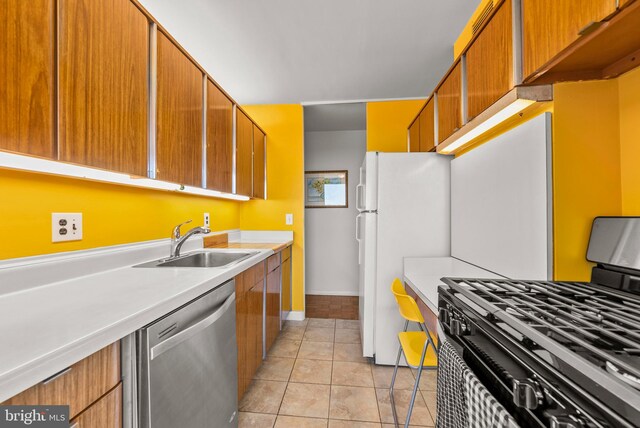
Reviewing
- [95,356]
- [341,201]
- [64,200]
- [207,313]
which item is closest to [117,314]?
[95,356]

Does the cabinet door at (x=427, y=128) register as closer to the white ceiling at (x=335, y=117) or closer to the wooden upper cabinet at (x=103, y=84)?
the white ceiling at (x=335, y=117)

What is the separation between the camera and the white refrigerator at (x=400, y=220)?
7.12 feet

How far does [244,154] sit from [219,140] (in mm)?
518

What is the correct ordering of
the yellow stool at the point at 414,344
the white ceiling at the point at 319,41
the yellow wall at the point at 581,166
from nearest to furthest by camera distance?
the yellow wall at the point at 581,166 < the yellow stool at the point at 414,344 < the white ceiling at the point at 319,41

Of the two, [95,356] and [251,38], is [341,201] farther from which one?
[95,356]

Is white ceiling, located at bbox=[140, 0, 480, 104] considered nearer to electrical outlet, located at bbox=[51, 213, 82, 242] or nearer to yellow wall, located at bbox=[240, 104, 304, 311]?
yellow wall, located at bbox=[240, 104, 304, 311]

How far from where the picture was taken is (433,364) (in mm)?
1441

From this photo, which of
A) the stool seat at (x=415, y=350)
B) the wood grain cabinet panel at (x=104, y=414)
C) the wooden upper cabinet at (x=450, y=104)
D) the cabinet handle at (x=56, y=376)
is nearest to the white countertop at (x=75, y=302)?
the cabinet handle at (x=56, y=376)

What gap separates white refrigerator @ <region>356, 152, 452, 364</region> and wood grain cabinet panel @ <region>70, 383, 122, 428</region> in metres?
1.78

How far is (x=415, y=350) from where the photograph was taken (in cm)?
151

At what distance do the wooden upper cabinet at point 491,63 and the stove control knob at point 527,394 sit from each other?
1.13 m

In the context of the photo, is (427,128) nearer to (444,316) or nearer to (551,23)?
(551,23)

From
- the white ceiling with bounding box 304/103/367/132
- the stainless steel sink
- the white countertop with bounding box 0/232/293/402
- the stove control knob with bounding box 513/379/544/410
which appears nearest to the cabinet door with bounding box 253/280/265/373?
the stainless steel sink

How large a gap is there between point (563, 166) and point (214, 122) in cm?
208
